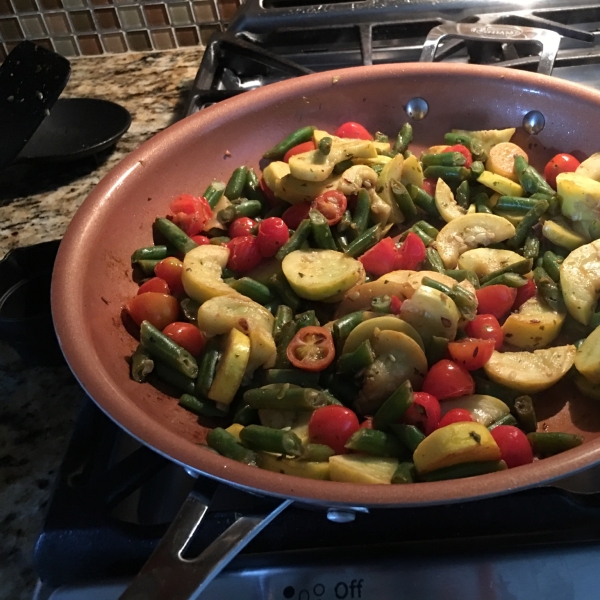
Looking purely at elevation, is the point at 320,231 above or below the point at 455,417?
above

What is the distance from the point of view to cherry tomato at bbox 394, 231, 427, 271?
4.33ft

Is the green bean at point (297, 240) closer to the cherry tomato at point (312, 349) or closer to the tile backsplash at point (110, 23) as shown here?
the cherry tomato at point (312, 349)

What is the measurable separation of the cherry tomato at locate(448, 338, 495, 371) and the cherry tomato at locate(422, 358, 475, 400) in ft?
0.08

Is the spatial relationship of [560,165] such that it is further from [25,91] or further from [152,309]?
[25,91]

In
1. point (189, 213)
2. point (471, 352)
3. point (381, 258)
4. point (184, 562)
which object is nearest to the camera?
point (184, 562)

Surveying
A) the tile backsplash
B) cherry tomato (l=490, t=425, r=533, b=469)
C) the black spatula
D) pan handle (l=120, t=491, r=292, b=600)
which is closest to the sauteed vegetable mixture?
cherry tomato (l=490, t=425, r=533, b=469)

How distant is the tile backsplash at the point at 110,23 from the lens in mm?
2361

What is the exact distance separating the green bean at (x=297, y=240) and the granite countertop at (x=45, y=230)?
0.52 meters

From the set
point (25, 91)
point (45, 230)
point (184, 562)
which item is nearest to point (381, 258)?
point (184, 562)

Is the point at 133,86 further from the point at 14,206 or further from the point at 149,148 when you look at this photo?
the point at 149,148

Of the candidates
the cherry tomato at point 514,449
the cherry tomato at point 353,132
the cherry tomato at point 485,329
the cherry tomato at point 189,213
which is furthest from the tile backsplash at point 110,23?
the cherry tomato at point 514,449

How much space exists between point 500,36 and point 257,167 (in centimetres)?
77

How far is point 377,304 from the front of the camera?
117 cm

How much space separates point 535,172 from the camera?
1.49 meters
